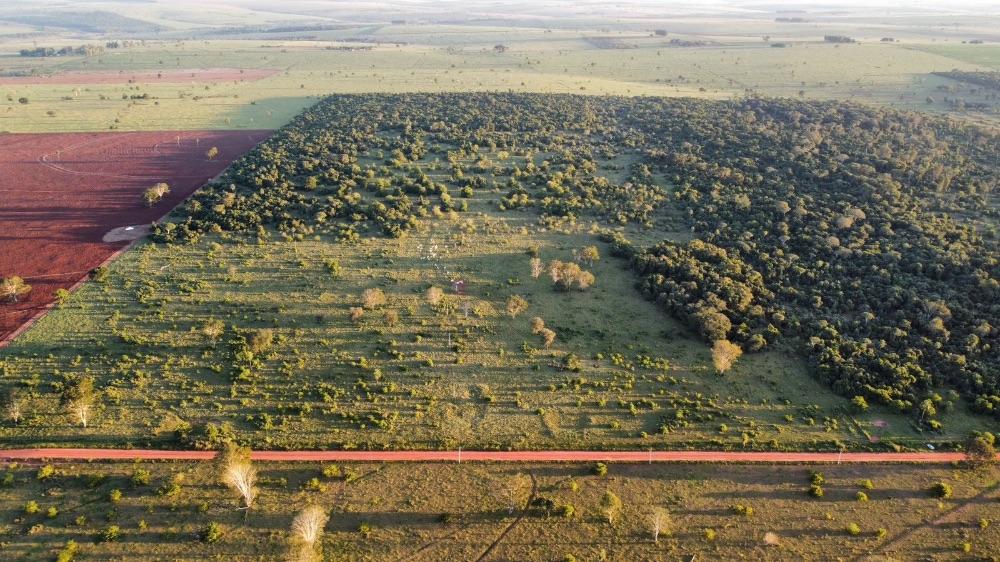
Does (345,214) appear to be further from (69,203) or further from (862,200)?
(862,200)

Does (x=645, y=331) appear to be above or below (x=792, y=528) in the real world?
above

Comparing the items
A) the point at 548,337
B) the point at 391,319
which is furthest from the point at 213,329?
the point at 548,337

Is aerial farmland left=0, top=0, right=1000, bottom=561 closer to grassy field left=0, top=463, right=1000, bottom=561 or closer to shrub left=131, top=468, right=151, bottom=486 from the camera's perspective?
grassy field left=0, top=463, right=1000, bottom=561

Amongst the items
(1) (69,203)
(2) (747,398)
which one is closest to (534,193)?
(2) (747,398)

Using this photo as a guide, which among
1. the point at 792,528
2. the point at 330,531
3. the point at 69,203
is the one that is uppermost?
the point at 69,203

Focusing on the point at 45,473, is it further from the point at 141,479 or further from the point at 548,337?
the point at 548,337

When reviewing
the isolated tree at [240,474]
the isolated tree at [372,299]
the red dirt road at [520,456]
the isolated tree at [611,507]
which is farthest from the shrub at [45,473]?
the isolated tree at [611,507]

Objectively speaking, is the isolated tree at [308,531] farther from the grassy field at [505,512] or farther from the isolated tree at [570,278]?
the isolated tree at [570,278]

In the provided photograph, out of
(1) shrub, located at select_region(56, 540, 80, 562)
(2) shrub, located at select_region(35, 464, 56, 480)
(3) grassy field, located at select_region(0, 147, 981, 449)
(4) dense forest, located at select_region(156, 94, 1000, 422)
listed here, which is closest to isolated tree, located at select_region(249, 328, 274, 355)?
(3) grassy field, located at select_region(0, 147, 981, 449)
